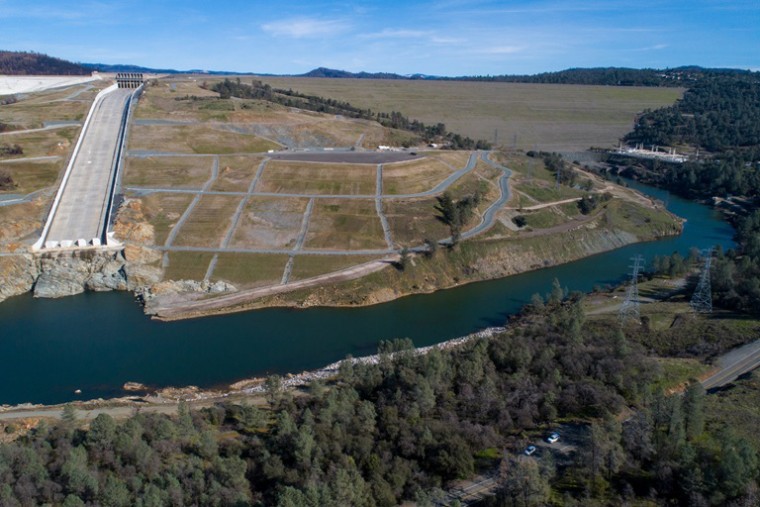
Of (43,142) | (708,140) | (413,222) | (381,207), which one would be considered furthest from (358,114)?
(708,140)

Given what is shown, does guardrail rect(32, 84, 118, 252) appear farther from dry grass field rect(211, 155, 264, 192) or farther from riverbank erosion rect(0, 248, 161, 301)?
dry grass field rect(211, 155, 264, 192)

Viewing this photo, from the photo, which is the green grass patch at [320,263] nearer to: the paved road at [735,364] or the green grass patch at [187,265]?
the green grass patch at [187,265]

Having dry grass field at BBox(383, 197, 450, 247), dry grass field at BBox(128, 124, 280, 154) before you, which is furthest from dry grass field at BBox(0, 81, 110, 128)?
dry grass field at BBox(383, 197, 450, 247)

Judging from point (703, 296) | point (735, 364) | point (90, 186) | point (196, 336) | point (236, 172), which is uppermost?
point (236, 172)

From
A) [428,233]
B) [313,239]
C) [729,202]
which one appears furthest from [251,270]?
[729,202]

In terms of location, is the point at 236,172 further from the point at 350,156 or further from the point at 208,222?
the point at 350,156

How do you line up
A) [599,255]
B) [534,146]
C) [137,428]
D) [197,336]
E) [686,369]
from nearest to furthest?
[137,428] < [686,369] < [197,336] < [599,255] < [534,146]

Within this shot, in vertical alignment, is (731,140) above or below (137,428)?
above

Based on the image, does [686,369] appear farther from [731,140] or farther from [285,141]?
[731,140]
